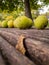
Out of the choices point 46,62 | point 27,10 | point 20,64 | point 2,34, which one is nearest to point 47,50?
point 46,62

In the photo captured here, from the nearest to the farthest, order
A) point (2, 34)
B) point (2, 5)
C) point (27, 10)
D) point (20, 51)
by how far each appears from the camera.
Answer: point (20, 51), point (2, 34), point (27, 10), point (2, 5)

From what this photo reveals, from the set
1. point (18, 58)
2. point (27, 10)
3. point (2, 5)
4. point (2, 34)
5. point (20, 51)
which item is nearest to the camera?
point (18, 58)

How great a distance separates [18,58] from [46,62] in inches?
7.7

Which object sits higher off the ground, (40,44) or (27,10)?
(40,44)

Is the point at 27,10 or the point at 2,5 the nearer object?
the point at 27,10

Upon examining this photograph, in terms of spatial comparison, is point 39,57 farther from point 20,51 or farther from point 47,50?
point 20,51

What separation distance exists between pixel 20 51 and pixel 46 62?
0.91 ft

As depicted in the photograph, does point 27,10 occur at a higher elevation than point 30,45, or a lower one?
lower

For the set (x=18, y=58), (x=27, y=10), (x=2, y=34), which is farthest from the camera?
(x=27, y=10)

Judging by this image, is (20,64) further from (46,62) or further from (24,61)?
(46,62)

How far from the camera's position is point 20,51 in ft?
3.20

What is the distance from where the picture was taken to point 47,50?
72 centimetres

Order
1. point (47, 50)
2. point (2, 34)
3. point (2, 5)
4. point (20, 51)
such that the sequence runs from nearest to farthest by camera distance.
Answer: point (47, 50) → point (20, 51) → point (2, 34) → point (2, 5)

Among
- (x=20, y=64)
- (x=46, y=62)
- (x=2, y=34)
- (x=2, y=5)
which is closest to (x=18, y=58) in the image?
(x=20, y=64)
